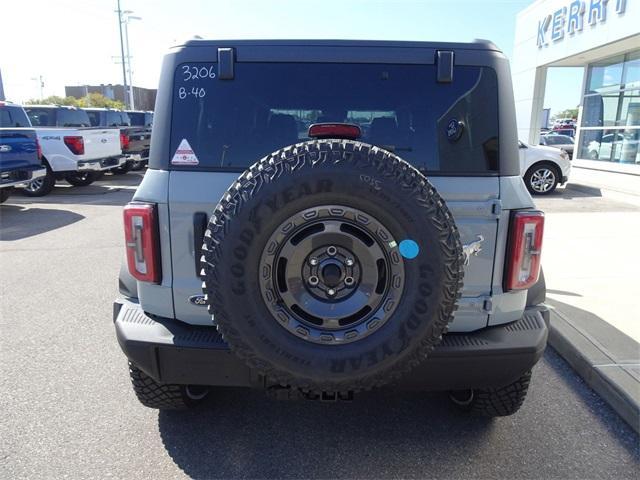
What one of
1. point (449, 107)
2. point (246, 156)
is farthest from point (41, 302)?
point (449, 107)

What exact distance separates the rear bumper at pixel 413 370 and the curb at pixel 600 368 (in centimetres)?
98

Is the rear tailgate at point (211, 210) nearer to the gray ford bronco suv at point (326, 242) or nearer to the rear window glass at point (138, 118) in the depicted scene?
the gray ford bronco suv at point (326, 242)

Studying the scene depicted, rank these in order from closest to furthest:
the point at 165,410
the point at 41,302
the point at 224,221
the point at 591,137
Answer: the point at 224,221 < the point at 165,410 < the point at 41,302 < the point at 591,137

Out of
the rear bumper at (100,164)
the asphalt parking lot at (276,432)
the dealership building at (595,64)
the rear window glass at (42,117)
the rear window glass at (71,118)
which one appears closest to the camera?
the asphalt parking lot at (276,432)

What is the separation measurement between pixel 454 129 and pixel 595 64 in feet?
52.7

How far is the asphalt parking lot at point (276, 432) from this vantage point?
7.89 ft

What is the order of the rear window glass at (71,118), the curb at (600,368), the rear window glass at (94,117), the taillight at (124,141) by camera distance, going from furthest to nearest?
the rear window glass at (94,117), the taillight at (124,141), the rear window glass at (71,118), the curb at (600,368)

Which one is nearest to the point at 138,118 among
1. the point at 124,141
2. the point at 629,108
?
the point at 124,141

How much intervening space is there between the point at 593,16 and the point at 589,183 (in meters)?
4.60

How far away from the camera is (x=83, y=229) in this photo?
26.8 feet

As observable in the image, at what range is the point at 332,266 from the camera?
1.96 meters

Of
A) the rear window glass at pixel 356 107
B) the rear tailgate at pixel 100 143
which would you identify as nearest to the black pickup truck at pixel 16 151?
the rear tailgate at pixel 100 143

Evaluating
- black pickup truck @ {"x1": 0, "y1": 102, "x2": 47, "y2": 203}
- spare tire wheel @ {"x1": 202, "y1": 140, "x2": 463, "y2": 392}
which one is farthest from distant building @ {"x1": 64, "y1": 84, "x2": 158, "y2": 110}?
spare tire wheel @ {"x1": 202, "y1": 140, "x2": 463, "y2": 392}

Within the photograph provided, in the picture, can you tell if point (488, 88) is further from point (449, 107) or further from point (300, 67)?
point (300, 67)
